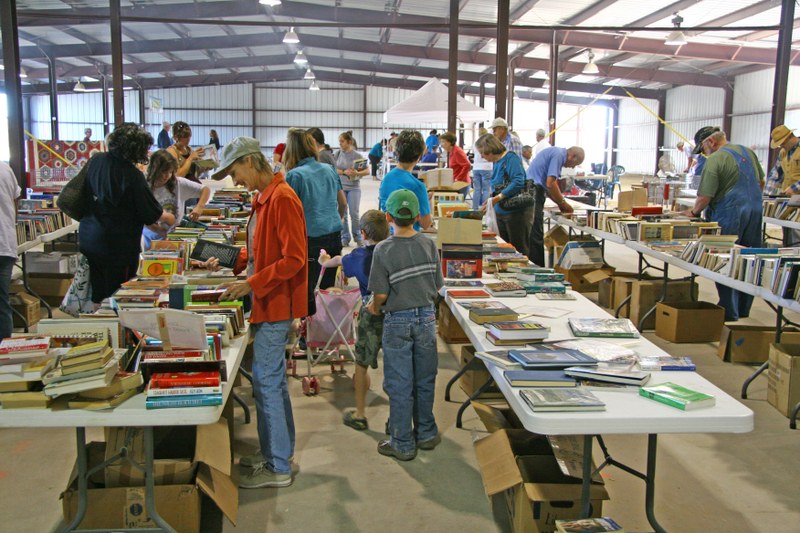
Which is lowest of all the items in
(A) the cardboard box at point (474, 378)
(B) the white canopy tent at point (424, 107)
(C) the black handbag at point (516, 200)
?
(A) the cardboard box at point (474, 378)

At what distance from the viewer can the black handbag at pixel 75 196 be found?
4.10 metres

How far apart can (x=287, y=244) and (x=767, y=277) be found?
286cm

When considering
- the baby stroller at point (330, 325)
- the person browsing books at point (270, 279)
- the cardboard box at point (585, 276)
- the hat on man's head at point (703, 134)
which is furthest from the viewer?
the cardboard box at point (585, 276)

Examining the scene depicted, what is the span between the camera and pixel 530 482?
2.96 metres

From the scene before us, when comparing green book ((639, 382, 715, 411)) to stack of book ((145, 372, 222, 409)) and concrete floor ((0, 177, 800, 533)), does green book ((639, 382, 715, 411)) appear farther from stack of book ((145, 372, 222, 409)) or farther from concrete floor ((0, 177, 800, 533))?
stack of book ((145, 372, 222, 409))

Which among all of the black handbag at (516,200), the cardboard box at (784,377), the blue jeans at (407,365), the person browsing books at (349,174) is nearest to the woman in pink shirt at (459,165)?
the person browsing books at (349,174)

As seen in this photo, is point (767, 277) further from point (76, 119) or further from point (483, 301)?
point (76, 119)

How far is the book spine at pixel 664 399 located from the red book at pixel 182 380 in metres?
1.42

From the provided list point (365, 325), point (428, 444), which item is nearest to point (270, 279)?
point (365, 325)

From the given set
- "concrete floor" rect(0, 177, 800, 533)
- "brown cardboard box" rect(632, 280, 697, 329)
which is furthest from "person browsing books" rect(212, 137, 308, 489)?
"brown cardboard box" rect(632, 280, 697, 329)

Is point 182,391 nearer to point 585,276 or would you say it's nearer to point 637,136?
point 585,276

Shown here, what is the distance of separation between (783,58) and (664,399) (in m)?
11.1

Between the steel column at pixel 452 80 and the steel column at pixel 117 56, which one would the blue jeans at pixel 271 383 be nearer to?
the steel column at pixel 117 56

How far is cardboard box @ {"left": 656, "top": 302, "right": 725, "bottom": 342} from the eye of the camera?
19.8 feet
